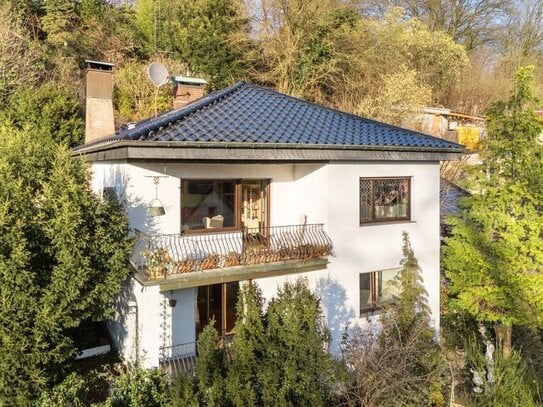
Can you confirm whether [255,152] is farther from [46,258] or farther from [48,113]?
[48,113]

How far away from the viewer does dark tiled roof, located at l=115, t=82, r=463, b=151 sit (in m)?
9.95

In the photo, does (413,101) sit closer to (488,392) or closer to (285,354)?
(488,392)

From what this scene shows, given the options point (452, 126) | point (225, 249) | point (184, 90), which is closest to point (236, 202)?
point (225, 249)

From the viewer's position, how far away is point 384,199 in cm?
1291

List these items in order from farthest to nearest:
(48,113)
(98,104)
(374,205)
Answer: (48,113) < (98,104) < (374,205)

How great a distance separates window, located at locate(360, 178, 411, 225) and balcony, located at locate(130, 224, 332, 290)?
1752 millimetres

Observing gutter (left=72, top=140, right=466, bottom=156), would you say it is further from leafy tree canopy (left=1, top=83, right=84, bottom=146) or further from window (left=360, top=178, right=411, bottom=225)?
leafy tree canopy (left=1, top=83, right=84, bottom=146)

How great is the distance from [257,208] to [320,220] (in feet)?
→ 6.77

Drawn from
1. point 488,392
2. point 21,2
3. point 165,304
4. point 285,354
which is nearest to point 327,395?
point 285,354

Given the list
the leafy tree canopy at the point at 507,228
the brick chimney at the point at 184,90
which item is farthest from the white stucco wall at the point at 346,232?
the brick chimney at the point at 184,90

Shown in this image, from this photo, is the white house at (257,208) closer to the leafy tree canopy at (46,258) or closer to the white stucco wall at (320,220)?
the white stucco wall at (320,220)

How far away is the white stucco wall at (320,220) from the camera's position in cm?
1035

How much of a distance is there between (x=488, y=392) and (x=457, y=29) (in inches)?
1358

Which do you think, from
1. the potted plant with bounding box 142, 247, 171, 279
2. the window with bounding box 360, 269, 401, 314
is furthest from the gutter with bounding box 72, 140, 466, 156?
the window with bounding box 360, 269, 401, 314
